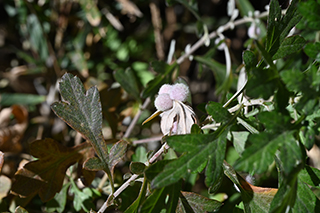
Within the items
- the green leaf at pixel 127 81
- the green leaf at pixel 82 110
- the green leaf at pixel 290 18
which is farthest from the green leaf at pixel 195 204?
the green leaf at pixel 127 81

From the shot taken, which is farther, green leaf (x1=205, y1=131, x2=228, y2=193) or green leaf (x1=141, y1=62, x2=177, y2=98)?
green leaf (x1=141, y1=62, x2=177, y2=98)

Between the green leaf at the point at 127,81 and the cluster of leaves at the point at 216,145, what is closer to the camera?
the cluster of leaves at the point at 216,145

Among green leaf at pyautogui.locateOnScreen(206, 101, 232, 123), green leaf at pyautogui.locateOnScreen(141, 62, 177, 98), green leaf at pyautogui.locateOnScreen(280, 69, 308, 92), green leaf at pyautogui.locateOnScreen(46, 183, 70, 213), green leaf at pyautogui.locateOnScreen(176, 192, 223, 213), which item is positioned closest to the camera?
green leaf at pyautogui.locateOnScreen(280, 69, 308, 92)

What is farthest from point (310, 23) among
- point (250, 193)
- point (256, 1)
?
point (256, 1)

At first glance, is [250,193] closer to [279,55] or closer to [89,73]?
[279,55]

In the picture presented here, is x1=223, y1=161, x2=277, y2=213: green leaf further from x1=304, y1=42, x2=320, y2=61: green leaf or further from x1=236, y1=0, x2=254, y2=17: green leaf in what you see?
x1=236, y1=0, x2=254, y2=17: green leaf

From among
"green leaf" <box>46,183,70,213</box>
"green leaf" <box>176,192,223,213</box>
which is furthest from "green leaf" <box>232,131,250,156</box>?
"green leaf" <box>46,183,70,213</box>

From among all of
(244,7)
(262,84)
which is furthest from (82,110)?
(244,7)

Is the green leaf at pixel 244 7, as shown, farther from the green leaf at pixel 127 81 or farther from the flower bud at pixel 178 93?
the flower bud at pixel 178 93
